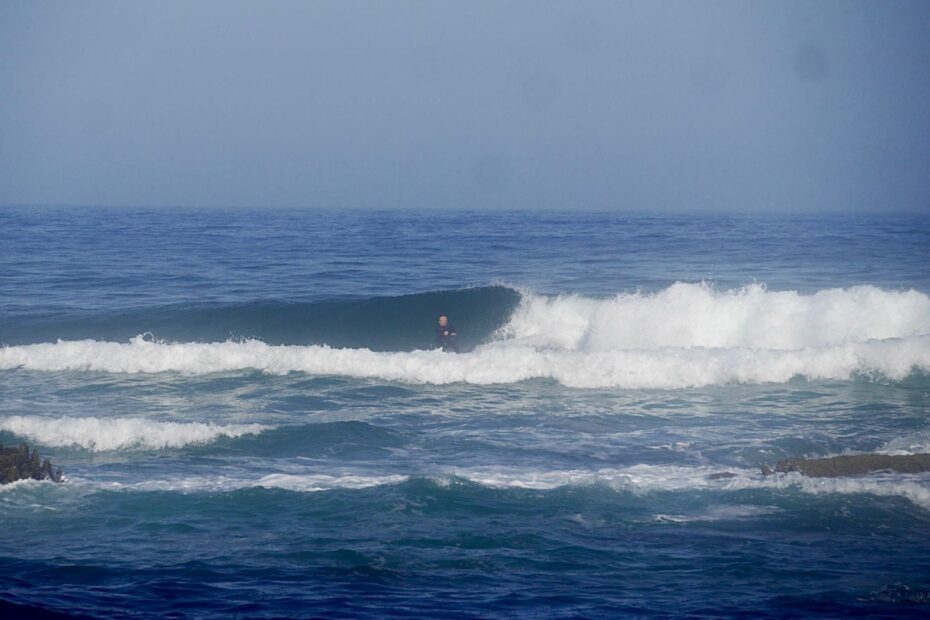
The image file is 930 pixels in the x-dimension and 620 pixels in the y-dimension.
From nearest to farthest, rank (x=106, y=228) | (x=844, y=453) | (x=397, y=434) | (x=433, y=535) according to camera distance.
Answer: (x=433, y=535), (x=844, y=453), (x=397, y=434), (x=106, y=228)

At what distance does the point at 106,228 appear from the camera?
48.3m

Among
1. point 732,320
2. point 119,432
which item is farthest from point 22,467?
point 732,320

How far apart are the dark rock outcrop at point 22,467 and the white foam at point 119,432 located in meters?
1.85

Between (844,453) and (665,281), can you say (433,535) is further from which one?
(665,281)

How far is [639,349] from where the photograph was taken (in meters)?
19.1

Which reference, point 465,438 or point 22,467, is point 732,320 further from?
point 22,467

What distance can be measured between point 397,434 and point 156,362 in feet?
27.7

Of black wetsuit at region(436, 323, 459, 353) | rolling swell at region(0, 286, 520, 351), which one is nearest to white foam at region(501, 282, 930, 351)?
rolling swell at region(0, 286, 520, 351)

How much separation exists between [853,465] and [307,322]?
16419mm

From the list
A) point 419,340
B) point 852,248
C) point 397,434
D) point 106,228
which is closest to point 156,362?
point 419,340

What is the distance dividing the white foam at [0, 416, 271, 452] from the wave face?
557 cm

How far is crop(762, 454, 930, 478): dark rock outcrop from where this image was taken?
10.8 m

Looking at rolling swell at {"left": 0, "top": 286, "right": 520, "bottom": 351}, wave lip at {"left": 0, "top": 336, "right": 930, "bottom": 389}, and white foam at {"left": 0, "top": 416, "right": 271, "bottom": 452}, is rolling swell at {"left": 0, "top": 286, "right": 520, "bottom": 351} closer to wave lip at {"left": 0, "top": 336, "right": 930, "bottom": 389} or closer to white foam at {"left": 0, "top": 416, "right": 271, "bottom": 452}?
wave lip at {"left": 0, "top": 336, "right": 930, "bottom": 389}

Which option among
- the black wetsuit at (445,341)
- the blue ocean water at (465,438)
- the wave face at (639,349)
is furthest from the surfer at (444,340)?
the blue ocean water at (465,438)
